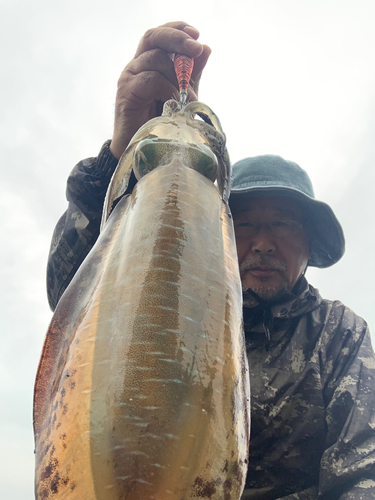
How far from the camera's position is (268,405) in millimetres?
2156

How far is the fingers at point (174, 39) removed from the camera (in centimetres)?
176

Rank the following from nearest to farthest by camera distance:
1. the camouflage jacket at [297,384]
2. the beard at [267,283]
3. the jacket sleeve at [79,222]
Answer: the camouflage jacket at [297,384], the jacket sleeve at [79,222], the beard at [267,283]

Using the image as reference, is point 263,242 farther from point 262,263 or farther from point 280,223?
point 280,223

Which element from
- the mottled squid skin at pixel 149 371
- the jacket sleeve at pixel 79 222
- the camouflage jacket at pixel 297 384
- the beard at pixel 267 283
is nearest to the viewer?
the mottled squid skin at pixel 149 371

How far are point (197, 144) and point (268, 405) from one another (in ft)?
5.41

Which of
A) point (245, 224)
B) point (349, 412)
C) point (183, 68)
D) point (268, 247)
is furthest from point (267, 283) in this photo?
point (183, 68)

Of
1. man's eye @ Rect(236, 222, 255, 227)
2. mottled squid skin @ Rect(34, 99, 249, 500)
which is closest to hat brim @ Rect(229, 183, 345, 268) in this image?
man's eye @ Rect(236, 222, 255, 227)

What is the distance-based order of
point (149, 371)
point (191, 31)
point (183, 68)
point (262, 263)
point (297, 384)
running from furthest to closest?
point (262, 263)
point (297, 384)
point (191, 31)
point (183, 68)
point (149, 371)

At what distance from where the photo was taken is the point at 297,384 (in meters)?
2.20

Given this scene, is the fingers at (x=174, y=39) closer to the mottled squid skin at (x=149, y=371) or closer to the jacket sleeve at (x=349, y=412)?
the mottled squid skin at (x=149, y=371)

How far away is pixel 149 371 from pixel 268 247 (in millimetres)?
2065

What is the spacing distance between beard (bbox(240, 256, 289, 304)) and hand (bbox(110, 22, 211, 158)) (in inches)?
45.8

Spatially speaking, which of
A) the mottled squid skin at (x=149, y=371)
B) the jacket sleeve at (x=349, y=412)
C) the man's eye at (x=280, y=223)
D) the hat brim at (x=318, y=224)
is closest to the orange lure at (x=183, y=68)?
the mottled squid skin at (x=149, y=371)

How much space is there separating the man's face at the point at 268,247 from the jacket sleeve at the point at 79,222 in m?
1.03
